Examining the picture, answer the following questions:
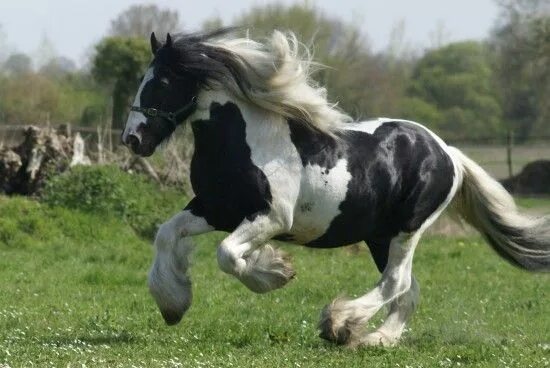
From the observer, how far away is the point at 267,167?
27.3ft

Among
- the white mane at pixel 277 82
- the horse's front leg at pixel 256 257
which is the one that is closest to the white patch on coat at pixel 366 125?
the white mane at pixel 277 82

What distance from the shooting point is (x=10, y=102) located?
141 feet

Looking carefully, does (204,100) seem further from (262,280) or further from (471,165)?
(471,165)

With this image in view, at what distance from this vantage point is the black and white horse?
27.2ft

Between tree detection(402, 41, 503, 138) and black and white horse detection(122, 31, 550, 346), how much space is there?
1959 inches

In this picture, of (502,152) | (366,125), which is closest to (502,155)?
(502,152)

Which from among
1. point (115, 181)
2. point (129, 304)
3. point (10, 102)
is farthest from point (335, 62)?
point (129, 304)

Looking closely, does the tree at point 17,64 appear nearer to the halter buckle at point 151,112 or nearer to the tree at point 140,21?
the tree at point 140,21

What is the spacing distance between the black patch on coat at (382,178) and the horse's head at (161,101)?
0.78 m

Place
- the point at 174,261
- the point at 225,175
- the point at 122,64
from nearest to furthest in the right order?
the point at 225,175, the point at 174,261, the point at 122,64

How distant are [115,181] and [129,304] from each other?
7.97 metres

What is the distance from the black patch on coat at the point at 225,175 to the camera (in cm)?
824

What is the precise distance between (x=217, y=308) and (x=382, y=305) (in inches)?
99.6

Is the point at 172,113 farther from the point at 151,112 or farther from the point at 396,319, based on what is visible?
the point at 396,319
